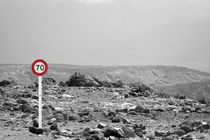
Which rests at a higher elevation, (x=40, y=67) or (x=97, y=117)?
(x=40, y=67)

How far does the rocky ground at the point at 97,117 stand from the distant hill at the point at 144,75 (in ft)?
60.8

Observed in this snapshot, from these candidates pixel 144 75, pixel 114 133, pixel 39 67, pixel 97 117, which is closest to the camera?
pixel 114 133

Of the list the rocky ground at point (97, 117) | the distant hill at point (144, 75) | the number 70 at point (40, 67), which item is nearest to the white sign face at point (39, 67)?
the number 70 at point (40, 67)

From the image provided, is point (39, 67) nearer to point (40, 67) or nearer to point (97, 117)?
point (40, 67)

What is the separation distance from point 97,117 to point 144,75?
44.1 metres

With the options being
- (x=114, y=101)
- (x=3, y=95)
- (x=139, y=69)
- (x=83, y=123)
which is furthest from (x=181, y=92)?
(x=83, y=123)

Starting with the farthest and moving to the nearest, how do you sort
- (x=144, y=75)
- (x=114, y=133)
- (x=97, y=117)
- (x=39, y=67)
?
1. (x=144, y=75)
2. (x=97, y=117)
3. (x=39, y=67)
4. (x=114, y=133)

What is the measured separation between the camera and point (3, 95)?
16859mm

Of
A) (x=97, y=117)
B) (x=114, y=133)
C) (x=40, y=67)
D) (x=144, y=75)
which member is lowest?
(x=144, y=75)

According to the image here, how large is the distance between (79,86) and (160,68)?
4280cm

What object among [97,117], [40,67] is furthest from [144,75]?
[40,67]

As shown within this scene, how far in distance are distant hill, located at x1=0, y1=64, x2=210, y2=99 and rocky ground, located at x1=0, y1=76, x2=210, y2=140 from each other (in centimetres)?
1855

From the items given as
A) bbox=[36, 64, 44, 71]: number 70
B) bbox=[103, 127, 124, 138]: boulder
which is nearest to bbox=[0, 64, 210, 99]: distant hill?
bbox=[36, 64, 44, 71]: number 70

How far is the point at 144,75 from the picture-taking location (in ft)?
182
